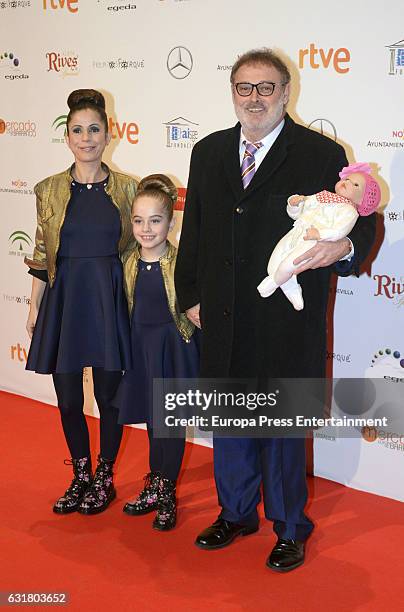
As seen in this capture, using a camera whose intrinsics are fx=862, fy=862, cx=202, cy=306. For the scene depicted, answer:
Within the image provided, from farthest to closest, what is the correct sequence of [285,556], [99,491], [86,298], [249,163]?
[99,491] → [86,298] → [285,556] → [249,163]

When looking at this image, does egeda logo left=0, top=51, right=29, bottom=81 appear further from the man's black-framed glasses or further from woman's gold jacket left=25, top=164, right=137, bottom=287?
the man's black-framed glasses

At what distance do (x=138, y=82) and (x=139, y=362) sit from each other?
1.60 m

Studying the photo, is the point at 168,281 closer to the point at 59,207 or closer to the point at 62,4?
the point at 59,207

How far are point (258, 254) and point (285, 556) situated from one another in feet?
3.55

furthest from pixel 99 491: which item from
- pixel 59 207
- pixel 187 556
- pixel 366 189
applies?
pixel 366 189

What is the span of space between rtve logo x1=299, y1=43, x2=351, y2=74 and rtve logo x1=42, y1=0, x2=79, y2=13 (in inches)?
55.0

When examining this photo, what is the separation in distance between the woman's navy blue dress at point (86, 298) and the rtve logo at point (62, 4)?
5.13ft

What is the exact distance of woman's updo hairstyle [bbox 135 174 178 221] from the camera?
10.5 ft

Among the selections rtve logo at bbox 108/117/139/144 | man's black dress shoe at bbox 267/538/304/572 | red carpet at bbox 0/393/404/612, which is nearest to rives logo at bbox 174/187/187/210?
rtve logo at bbox 108/117/139/144

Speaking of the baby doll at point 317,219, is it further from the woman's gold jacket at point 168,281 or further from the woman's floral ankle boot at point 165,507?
the woman's floral ankle boot at point 165,507

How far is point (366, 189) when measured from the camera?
2691 mm

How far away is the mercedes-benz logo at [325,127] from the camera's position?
141 inches

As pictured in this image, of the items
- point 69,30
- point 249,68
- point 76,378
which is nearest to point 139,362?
point 76,378

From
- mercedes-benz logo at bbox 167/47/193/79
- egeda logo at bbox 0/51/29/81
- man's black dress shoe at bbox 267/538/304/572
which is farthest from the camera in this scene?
egeda logo at bbox 0/51/29/81
